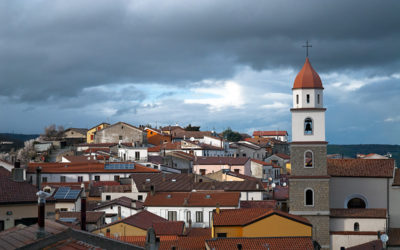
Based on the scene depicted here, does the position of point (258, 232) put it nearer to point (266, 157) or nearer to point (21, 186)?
point (21, 186)

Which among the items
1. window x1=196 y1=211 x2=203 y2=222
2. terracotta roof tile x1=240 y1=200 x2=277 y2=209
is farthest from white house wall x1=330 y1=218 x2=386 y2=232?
window x1=196 y1=211 x2=203 y2=222

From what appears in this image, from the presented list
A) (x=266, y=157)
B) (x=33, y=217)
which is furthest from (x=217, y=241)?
(x=266, y=157)

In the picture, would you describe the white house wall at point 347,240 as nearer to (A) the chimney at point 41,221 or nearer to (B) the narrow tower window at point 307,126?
(B) the narrow tower window at point 307,126

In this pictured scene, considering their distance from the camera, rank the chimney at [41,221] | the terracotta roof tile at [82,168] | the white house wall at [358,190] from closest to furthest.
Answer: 1. the chimney at [41,221]
2. the white house wall at [358,190]
3. the terracotta roof tile at [82,168]

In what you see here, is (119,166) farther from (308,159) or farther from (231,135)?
(231,135)

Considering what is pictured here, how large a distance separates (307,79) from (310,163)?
6364mm

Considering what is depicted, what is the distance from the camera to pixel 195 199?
55.2m

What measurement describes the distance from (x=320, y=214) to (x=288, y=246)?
26.1 feet

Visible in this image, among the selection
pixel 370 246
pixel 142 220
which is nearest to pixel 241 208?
pixel 142 220

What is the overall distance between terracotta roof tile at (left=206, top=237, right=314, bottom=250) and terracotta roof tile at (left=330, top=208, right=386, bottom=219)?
7.85m

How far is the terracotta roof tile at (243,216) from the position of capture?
134 ft

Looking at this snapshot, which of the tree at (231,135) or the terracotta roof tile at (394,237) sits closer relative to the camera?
the terracotta roof tile at (394,237)

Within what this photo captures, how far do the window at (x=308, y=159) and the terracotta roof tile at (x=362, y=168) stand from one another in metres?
3.36

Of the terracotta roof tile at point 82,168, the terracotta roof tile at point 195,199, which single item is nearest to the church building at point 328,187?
the terracotta roof tile at point 195,199
